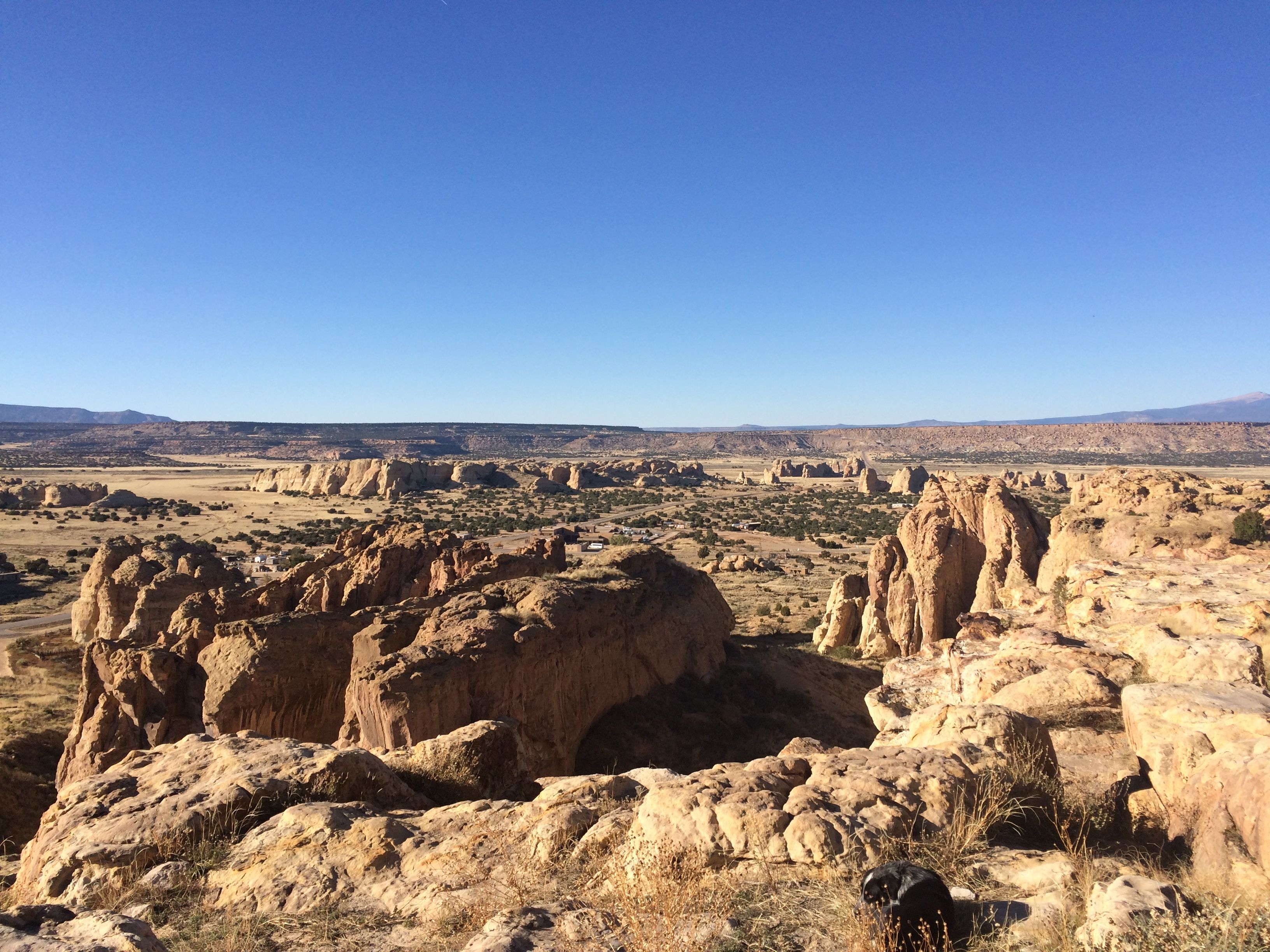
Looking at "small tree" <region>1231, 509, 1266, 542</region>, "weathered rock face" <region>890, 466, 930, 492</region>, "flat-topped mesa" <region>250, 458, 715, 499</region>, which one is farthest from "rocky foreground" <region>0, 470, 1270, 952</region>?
"weathered rock face" <region>890, 466, 930, 492</region>

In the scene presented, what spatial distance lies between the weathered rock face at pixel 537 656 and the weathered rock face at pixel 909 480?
89395 mm

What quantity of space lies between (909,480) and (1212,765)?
10629 centimetres

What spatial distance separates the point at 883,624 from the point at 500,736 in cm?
2046

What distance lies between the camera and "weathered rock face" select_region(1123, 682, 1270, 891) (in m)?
5.52

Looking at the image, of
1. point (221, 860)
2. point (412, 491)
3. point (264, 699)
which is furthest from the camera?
point (412, 491)

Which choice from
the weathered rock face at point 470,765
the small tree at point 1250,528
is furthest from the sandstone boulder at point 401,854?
the small tree at point 1250,528

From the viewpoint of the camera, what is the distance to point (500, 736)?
1095 cm

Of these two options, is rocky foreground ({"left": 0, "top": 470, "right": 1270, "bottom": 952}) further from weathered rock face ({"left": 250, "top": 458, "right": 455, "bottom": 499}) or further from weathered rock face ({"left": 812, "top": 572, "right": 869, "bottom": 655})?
weathered rock face ({"left": 250, "top": 458, "right": 455, "bottom": 499})

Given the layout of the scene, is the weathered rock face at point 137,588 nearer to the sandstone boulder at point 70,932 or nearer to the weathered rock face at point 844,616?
the sandstone boulder at point 70,932

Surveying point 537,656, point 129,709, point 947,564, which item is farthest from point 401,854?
point 947,564

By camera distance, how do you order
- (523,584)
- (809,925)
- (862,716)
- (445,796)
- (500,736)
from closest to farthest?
1. (809,925)
2. (445,796)
3. (500,736)
4. (523,584)
5. (862,716)

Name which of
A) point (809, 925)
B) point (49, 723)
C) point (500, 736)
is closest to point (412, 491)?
point (49, 723)

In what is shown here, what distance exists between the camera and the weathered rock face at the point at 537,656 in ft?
46.8

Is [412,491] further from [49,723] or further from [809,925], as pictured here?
[809,925]
